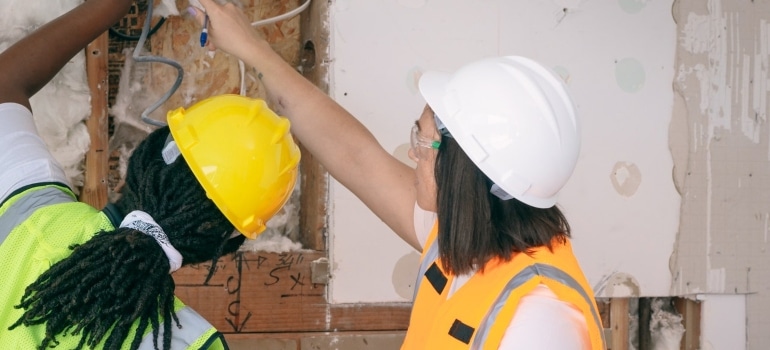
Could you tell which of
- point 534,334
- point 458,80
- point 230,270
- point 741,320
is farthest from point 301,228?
point 741,320

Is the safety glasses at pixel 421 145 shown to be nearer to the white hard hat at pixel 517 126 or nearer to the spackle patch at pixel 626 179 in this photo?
the white hard hat at pixel 517 126

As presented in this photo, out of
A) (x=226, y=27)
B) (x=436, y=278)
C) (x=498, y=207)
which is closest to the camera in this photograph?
(x=498, y=207)

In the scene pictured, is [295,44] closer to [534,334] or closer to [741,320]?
[534,334]

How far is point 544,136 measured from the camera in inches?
60.5

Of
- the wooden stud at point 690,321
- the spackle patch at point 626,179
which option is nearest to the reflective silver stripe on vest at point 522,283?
the spackle patch at point 626,179

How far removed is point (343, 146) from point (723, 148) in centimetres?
159

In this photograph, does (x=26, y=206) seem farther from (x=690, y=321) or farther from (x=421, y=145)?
(x=690, y=321)

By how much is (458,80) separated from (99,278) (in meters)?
0.80

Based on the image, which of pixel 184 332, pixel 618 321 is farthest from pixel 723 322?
pixel 184 332

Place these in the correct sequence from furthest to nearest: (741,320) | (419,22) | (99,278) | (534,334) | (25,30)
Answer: (741,320)
(419,22)
(25,30)
(534,334)
(99,278)

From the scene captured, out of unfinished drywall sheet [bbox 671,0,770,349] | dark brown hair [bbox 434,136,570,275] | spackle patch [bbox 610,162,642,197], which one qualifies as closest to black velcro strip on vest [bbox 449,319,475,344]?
dark brown hair [bbox 434,136,570,275]

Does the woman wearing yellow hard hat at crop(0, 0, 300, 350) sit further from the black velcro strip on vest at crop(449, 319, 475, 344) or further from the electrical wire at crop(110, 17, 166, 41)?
the electrical wire at crop(110, 17, 166, 41)

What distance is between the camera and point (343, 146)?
A: 202cm

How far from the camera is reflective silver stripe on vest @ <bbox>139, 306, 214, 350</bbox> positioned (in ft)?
4.26
